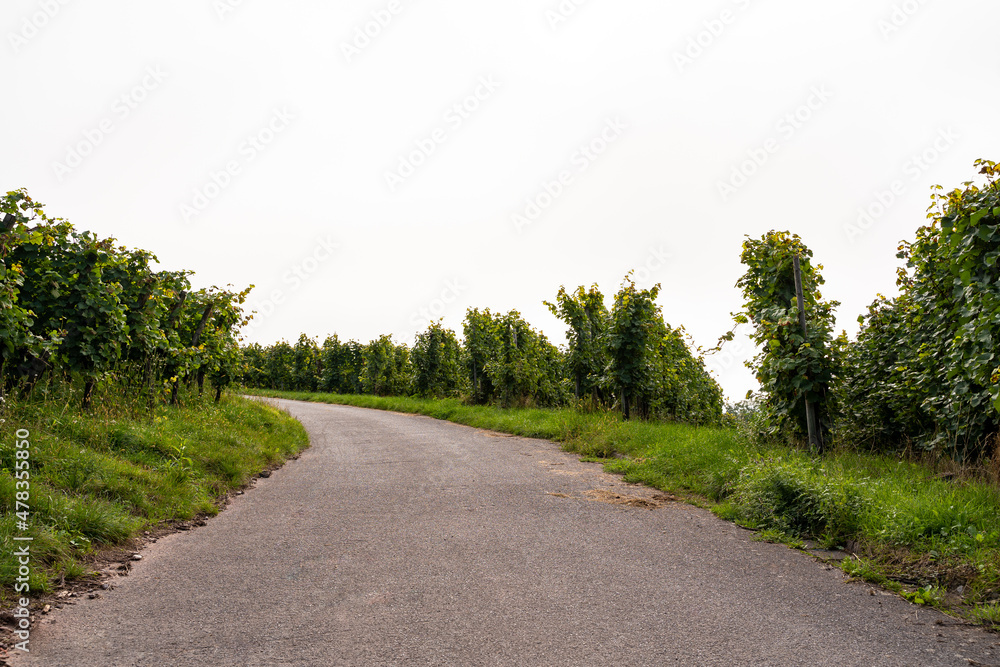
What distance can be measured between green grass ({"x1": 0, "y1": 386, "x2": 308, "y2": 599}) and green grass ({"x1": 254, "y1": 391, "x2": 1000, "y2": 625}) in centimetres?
553

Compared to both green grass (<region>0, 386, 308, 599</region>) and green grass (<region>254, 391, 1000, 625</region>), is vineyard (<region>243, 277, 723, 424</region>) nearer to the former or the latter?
green grass (<region>254, 391, 1000, 625</region>)

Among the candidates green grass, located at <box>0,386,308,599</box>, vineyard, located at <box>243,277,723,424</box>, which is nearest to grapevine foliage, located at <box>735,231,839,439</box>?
vineyard, located at <box>243,277,723,424</box>

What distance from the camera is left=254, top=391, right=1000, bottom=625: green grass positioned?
420 centimetres

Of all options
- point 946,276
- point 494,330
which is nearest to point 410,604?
point 946,276

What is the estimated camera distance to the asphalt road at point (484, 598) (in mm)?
3215

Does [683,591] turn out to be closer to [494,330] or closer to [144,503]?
[144,503]

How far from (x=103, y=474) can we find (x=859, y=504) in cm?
728

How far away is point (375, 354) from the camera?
3219cm

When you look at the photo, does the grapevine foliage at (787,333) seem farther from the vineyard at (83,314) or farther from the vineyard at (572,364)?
the vineyard at (83,314)

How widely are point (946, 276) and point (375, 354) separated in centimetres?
2829

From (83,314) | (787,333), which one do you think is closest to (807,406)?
(787,333)

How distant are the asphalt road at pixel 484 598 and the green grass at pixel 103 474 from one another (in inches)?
18.0

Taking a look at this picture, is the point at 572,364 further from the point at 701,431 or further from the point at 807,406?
the point at 807,406

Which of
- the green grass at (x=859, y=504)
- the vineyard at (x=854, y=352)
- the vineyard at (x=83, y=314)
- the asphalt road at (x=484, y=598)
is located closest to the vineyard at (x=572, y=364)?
the vineyard at (x=854, y=352)
